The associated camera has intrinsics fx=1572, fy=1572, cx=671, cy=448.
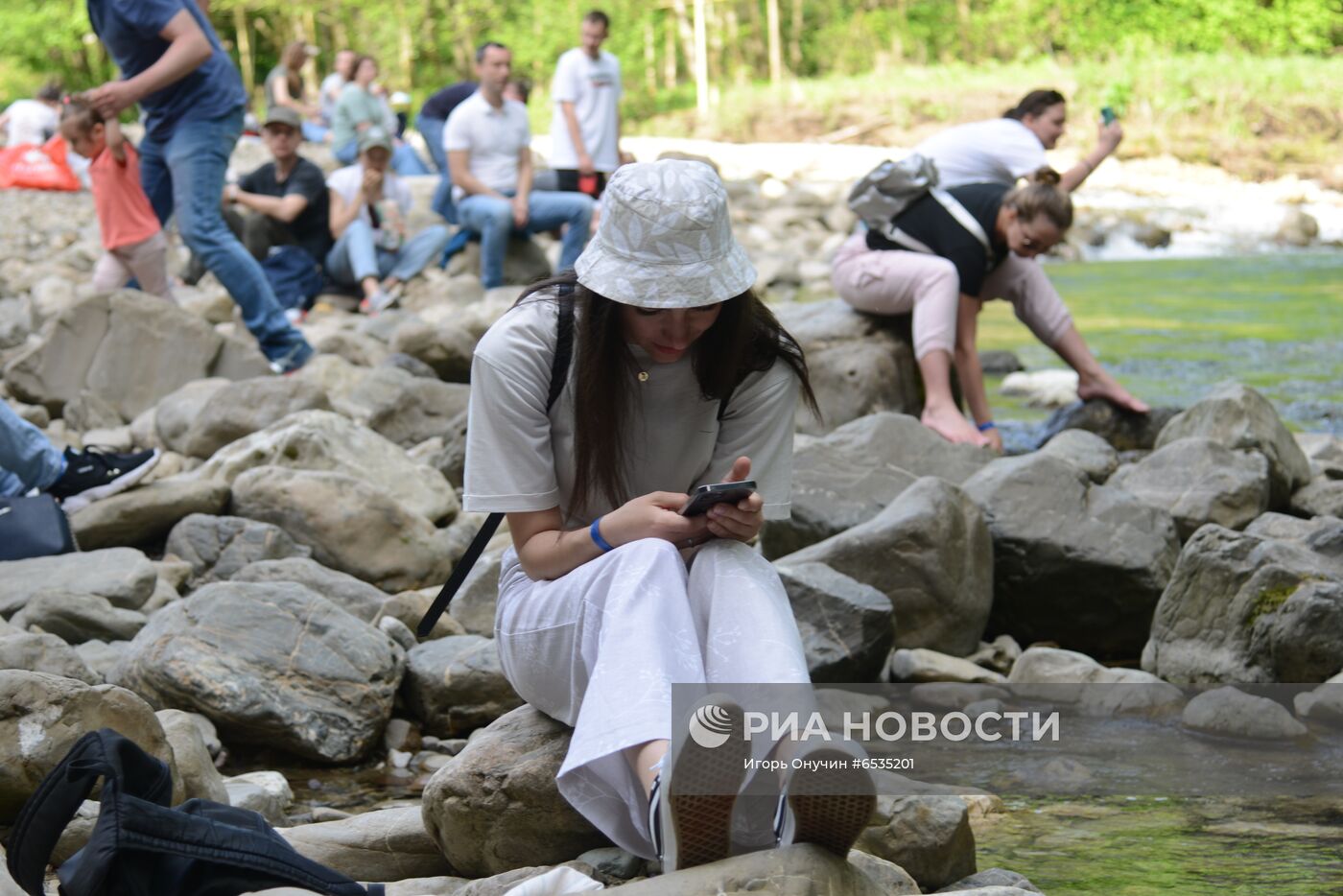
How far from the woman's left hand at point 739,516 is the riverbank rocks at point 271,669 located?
4.55 feet

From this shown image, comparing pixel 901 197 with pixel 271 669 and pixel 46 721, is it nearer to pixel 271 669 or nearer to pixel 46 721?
pixel 271 669

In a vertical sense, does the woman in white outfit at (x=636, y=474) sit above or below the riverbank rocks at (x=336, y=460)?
above

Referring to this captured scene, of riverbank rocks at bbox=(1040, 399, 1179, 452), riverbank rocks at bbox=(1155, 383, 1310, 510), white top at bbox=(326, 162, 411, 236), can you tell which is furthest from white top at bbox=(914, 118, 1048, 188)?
white top at bbox=(326, 162, 411, 236)

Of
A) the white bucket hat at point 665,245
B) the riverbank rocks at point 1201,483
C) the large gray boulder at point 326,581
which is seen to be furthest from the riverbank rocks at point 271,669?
the riverbank rocks at point 1201,483

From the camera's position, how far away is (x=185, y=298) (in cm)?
1044

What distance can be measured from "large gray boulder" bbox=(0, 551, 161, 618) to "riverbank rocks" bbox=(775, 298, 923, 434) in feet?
10.7

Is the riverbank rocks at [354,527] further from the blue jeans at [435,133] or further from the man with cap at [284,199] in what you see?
the blue jeans at [435,133]

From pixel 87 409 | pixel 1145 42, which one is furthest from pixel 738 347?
pixel 1145 42

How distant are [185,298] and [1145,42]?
2505 cm

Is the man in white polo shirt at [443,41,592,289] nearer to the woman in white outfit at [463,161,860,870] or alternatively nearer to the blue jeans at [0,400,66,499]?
the blue jeans at [0,400,66,499]

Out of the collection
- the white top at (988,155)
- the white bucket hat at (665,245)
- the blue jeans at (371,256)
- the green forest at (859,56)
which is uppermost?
the white bucket hat at (665,245)

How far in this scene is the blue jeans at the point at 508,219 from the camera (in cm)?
1076

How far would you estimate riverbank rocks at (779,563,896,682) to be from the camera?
4.09 m

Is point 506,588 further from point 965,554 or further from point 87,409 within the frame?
point 87,409
